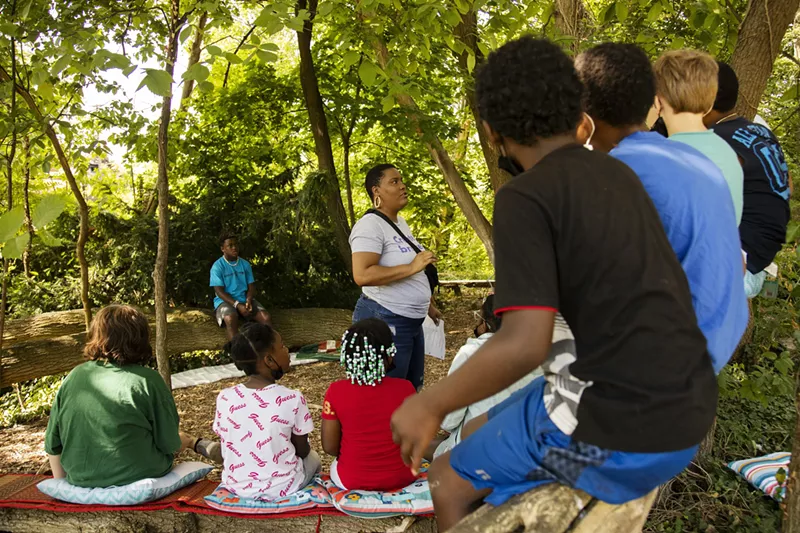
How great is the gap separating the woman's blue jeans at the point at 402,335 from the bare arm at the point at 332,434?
2.09ft

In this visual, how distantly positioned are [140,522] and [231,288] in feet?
17.1

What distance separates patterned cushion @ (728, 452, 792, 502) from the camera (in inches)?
136

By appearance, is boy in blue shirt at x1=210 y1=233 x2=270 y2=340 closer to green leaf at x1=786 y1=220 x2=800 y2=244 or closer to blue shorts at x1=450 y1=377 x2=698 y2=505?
green leaf at x1=786 y1=220 x2=800 y2=244

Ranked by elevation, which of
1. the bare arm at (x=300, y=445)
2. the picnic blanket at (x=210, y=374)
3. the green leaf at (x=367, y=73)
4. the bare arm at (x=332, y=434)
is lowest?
the picnic blanket at (x=210, y=374)

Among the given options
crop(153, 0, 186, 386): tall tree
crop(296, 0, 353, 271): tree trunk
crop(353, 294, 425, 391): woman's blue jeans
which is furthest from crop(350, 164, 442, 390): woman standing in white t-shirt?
crop(296, 0, 353, 271): tree trunk

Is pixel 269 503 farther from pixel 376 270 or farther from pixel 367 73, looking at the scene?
pixel 367 73

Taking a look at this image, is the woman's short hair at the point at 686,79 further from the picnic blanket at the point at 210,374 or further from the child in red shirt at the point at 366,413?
the picnic blanket at the point at 210,374

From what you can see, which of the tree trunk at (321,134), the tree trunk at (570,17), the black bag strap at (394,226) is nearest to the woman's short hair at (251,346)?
the black bag strap at (394,226)

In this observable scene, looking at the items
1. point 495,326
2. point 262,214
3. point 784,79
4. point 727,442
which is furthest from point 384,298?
point 784,79

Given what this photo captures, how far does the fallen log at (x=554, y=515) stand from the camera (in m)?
1.55

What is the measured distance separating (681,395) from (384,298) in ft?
8.20

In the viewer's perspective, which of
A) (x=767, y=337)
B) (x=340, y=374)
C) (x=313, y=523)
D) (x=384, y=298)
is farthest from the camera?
(x=340, y=374)

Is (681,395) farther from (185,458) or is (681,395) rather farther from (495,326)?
(185,458)

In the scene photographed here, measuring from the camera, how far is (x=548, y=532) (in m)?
1.54
